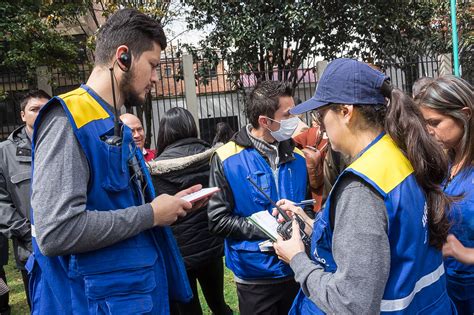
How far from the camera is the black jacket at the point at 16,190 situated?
13.1 ft

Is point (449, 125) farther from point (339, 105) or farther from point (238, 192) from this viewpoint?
point (238, 192)

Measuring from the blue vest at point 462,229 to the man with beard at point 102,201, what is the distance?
4.26 feet

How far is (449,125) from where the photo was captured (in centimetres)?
241

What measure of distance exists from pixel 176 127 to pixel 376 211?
8.67 feet

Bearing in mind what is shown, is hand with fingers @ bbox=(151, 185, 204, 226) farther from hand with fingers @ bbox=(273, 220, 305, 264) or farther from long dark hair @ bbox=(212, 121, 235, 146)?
long dark hair @ bbox=(212, 121, 235, 146)

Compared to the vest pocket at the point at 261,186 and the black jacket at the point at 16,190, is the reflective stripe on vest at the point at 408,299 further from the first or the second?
the black jacket at the point at 16,190

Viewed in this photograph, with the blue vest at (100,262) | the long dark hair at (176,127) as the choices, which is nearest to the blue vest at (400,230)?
the blue vest at (100,262)

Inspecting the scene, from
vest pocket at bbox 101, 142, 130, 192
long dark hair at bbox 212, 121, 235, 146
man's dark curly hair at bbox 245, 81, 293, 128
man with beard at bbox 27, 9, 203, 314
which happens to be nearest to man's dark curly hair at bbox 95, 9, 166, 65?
man with beard at bbox 27, 9, 203, 314

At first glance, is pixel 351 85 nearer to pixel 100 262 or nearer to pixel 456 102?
pixel 456 102

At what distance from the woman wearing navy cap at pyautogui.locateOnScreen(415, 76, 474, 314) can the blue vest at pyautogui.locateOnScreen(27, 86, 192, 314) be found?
4.67ft

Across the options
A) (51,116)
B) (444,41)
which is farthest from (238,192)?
(444,41)

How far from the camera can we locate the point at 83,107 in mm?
1836

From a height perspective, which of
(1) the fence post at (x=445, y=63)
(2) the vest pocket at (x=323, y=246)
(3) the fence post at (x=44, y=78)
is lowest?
(2) the vest pocket at (x=323, y=246)

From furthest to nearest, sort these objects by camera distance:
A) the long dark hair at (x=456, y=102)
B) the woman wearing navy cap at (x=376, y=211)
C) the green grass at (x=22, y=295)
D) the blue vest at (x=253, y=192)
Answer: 1. the green grass at (x=22, y=295)
2. the blue vest at (x=253, y=192)
3. the long dark hair at (x=456, y=102)
4. the woman wearing navy cap at (x=376, y=211)
